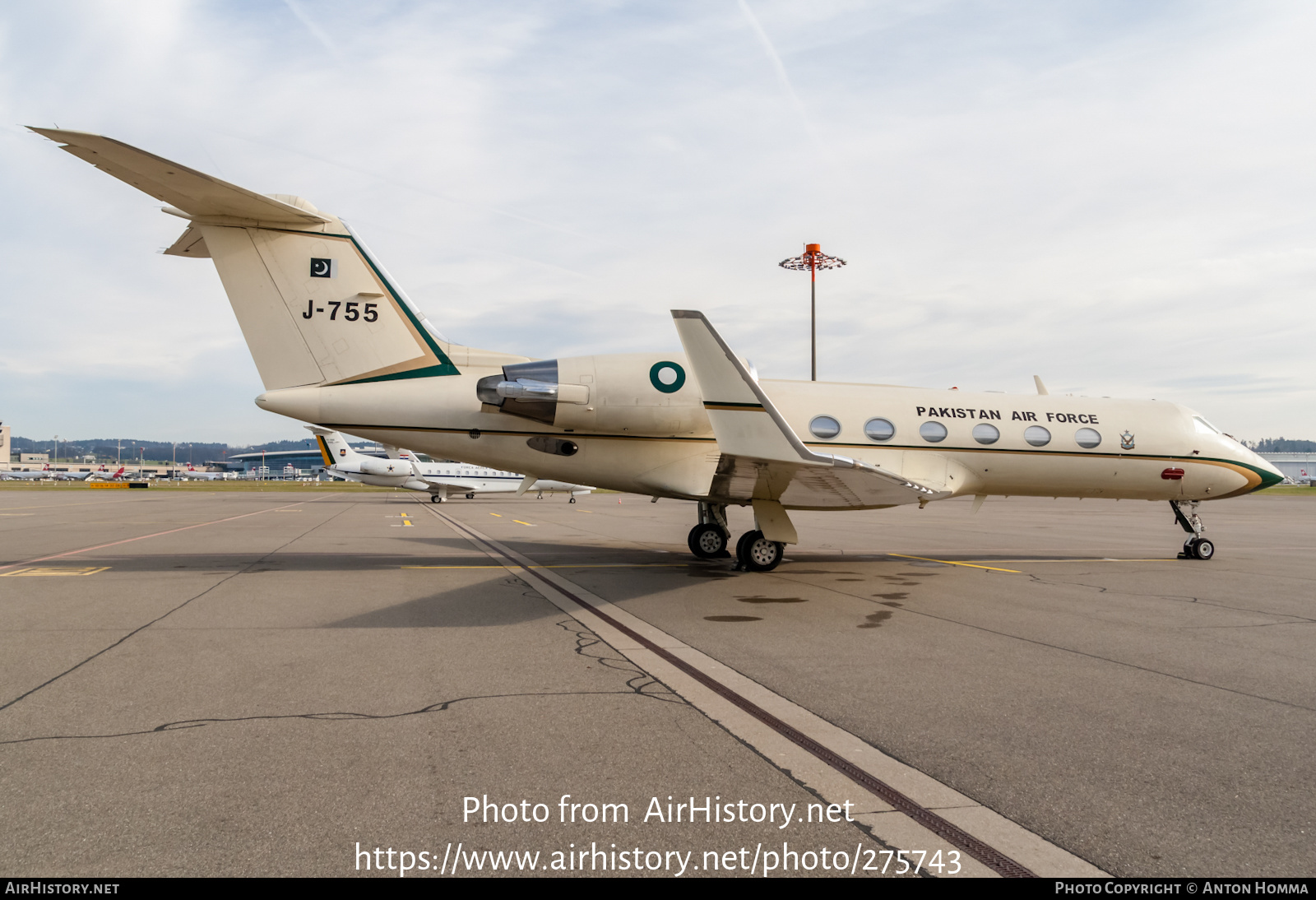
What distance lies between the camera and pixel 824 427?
43.5 feet

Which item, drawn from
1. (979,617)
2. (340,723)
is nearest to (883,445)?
(979,617)

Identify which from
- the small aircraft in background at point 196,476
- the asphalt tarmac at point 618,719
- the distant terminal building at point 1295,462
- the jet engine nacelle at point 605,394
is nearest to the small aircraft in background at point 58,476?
the small aircraft in background at point 196,476

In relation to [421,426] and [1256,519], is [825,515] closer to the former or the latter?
[1256,519]

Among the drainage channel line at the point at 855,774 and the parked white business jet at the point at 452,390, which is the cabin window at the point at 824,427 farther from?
the drainage channel line at the point at 855,774

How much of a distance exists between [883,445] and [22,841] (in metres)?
12.4

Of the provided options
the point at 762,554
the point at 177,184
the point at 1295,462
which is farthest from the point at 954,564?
the point at 1295,462

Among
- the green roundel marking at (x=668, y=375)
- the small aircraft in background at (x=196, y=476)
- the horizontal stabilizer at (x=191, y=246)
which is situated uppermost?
the horizontal stabilizer at (x=191, y=246)

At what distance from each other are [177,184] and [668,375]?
7.43 m

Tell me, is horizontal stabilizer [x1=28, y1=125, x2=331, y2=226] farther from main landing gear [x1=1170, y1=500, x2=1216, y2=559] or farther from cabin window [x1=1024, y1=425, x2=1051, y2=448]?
main landing gear [x1=1170, y1=500, x2=1216, y2=559]

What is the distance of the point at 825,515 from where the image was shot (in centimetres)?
3002

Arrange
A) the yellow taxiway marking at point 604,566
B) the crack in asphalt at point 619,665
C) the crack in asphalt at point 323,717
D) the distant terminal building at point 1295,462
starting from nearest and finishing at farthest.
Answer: the crack in asphalt at point 323,717
the crack in asphalt at point 619,665
the yellow taxiway marking at point 604,566
the distant terminal building at point 1295,462

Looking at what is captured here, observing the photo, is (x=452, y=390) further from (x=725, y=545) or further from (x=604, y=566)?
(x=725, y=545)

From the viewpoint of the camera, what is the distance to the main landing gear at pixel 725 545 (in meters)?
12.1

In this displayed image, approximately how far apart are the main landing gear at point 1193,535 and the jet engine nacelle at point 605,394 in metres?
10.3
